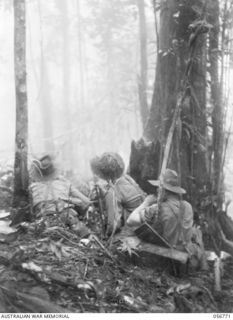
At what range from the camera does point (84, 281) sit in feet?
16.0

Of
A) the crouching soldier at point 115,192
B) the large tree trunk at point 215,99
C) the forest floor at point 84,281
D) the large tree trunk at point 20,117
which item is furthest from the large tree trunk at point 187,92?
the large tree trunk at point 20,117

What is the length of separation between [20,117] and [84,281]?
108 inches

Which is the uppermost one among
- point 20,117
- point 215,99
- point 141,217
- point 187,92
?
point 187,92

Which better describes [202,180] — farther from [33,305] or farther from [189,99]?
[33,305]

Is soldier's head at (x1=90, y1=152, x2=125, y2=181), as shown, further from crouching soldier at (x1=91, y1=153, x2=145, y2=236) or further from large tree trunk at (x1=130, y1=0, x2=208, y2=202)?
large tree trunk at (x1=130, y1=0, x2=208, y2=202)

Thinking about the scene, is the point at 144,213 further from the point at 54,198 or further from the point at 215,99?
the point at 215,99

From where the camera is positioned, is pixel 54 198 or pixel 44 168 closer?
pixel 54 198

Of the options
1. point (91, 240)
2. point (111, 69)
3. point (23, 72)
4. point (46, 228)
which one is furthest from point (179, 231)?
point (111, 69)

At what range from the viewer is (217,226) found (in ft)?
24.5

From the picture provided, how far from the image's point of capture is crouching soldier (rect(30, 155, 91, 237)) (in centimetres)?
604

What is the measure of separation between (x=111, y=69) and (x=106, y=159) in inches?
673

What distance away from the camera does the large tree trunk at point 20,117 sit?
20.0 feet

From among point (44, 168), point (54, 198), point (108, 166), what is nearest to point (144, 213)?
point (108, 166)

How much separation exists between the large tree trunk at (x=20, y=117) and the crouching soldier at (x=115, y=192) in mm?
1072
